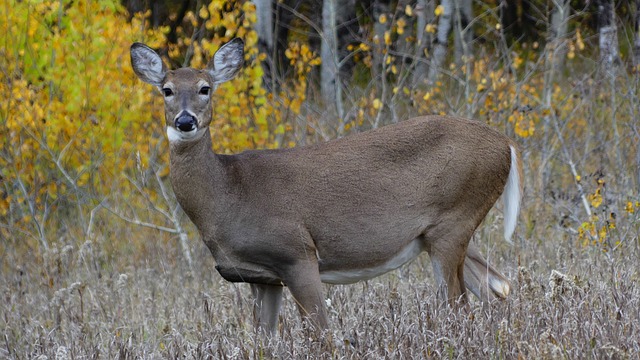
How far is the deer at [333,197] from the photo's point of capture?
563cm

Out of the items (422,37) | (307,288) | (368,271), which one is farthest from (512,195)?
(422,37)

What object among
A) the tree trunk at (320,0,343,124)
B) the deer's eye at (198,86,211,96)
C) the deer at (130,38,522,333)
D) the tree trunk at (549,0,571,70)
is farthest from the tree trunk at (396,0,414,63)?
the deer's eye at (198,86,211,96)

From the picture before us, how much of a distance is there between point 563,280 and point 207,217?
1.79 m

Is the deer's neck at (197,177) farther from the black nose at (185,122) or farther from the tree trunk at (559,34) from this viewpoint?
the tree trunk at (559,34)

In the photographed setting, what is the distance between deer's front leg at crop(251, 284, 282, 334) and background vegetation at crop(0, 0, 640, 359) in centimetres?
12

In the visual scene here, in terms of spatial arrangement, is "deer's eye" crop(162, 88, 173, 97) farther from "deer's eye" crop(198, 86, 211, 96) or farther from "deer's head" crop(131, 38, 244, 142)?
"deer's eye" crop(198, 86, 211, 96)

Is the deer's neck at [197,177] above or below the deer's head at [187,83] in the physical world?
below

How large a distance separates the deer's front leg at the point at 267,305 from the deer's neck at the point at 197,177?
46 cm

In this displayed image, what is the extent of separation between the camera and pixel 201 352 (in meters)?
4.89

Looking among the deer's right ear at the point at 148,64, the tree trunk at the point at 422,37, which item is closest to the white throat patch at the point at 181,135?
the deer's right ear at the point at 148,64

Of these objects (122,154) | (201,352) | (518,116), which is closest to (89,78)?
(122,154)

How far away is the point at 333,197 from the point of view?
580 cm

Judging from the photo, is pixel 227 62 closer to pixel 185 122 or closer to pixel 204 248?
pixel 185 122

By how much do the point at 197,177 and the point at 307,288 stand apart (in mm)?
815
